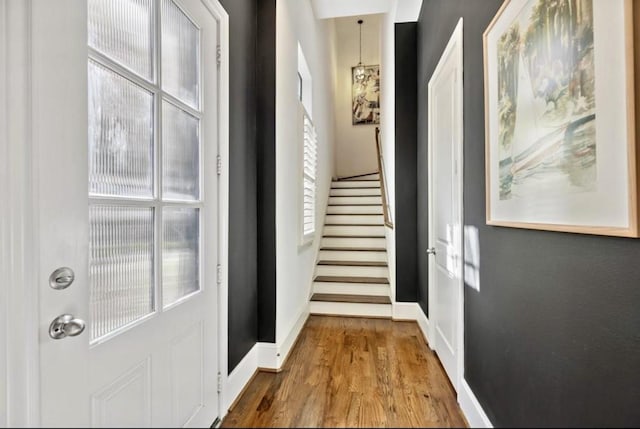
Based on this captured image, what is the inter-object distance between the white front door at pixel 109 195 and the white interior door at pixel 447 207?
1357mm

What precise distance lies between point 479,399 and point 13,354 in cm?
84

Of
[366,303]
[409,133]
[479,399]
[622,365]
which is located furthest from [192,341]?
[409,133]

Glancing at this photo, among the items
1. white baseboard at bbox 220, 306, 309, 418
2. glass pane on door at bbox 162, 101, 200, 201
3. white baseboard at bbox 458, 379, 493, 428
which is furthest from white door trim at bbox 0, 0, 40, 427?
white baseboard at bbox 220, 306, 309, 418

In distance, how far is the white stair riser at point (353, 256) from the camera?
3934 mm

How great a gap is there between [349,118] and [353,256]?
3514 millimetres

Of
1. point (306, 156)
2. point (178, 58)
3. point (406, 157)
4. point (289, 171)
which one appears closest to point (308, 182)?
point (306, 156)

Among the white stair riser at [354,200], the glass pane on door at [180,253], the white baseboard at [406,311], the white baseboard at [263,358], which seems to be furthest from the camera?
the white stair riser at [354,200]

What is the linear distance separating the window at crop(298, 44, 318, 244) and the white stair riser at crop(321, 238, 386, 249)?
693 mm

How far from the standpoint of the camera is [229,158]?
1.71 m

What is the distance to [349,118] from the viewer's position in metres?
6.47

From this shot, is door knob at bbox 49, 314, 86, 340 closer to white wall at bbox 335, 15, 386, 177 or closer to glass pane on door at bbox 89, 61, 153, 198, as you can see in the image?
glass pane on door at bbox 89, 61, 153, 198

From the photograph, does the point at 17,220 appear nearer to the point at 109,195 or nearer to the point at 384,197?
the point at 109,195

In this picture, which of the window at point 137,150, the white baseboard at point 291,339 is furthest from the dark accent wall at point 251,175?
the window at point 137,150

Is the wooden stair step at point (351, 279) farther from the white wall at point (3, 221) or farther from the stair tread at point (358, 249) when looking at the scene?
the white wall at point (3, 221)
